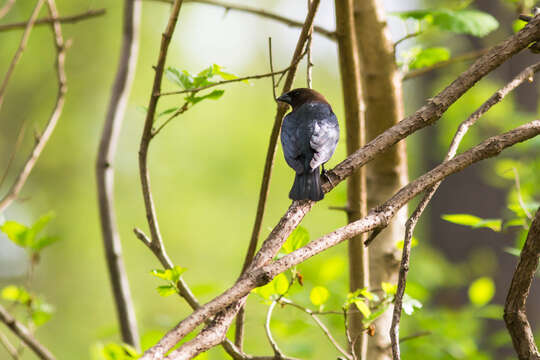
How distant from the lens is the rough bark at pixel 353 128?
240cm

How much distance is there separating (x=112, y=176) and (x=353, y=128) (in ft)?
5.09

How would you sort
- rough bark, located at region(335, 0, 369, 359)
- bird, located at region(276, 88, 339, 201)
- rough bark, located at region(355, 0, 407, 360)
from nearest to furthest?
rough bark, located at region(335, 0, 369, 359) < bird, located at region(276, 88, 339, 201) < rough bark, located at region(355, 0, 407, 360)

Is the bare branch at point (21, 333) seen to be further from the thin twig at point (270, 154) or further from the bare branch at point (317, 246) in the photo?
the bare branch at point (317, 246)

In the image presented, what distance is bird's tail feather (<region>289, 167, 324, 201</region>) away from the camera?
1967mm

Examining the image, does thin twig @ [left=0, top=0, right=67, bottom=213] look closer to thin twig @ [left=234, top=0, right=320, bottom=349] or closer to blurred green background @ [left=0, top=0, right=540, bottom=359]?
thin twig @ [left=234, top=0, right=320, bottom=349]

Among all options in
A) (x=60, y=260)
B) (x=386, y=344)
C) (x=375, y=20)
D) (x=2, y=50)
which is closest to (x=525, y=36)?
(x=375, y=20)

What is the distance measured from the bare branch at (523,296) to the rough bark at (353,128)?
0.79 metres

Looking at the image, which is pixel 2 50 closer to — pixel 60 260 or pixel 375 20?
pixel 60 260

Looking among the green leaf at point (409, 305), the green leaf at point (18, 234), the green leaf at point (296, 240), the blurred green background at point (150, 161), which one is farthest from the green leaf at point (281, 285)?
the blurred green background at point (150, 161)

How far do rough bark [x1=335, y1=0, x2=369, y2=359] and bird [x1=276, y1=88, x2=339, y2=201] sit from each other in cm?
22

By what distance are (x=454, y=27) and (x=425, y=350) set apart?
207 centimetres

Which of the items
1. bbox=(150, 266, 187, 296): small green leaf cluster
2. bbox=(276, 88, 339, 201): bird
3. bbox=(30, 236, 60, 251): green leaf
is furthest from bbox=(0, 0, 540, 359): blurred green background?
bbox=(150, 266, 187, 296): small green leaf cluster

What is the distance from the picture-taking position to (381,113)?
9.58 ft

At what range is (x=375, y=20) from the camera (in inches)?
116
